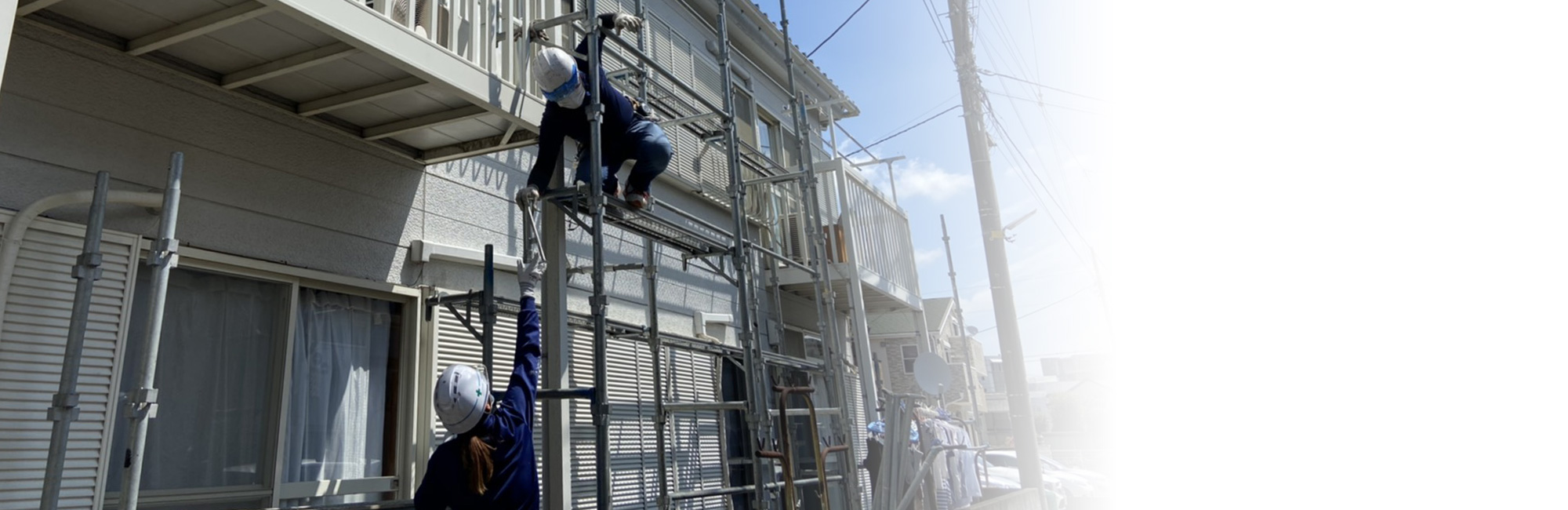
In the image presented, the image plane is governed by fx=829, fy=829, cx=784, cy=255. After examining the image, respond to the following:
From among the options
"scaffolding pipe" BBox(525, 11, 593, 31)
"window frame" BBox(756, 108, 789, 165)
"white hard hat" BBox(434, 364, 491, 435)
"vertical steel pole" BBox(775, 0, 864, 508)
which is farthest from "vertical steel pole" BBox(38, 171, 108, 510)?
"window frame" BBox(756, 108, 789, 165)

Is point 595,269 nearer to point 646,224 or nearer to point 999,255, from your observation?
point 646,224

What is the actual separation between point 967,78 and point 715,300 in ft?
18.2

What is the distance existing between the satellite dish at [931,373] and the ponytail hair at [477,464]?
5218 millimetres

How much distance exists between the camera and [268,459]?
4.01 meters

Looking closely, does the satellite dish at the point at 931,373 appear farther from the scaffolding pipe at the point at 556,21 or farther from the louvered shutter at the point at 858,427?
the scaffolding pipe at the point at 556,21

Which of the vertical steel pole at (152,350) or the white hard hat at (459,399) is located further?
the white hard hat at (459,399)

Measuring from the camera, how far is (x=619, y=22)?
179 inches

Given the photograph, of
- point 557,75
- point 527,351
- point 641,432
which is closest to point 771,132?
point 641,432

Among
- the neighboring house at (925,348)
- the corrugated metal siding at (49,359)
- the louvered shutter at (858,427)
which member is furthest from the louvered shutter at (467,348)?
the louvered shutter at (858,427)

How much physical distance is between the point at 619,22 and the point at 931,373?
4734mm

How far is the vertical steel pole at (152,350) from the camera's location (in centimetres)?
304

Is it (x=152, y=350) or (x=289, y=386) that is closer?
(x=152, y=350)

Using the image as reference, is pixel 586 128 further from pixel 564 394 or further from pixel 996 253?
pixel 996 253

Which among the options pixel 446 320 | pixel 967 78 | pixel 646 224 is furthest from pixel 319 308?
pixel 967 78
